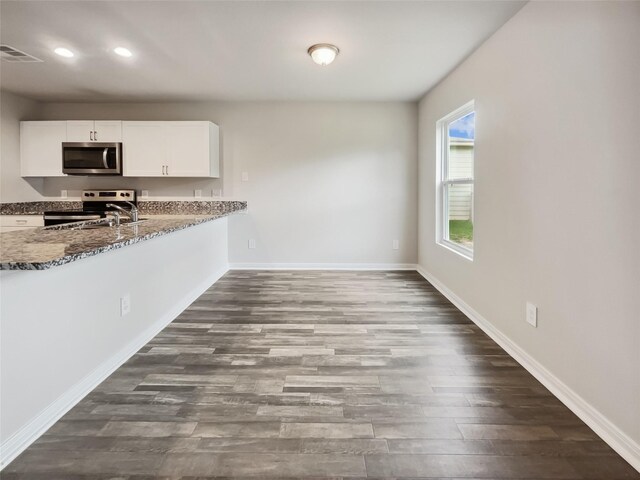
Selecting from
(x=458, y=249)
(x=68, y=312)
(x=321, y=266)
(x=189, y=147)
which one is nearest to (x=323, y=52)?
(x=458, y=249)

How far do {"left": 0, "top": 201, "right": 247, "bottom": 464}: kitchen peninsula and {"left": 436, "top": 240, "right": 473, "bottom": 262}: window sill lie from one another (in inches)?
96.8

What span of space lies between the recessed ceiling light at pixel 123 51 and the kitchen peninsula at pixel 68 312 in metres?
1.55

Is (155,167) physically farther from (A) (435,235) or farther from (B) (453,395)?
(B) (453,395)

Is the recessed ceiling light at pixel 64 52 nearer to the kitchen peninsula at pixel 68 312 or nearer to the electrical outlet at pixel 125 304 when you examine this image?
the kitchen peninsula at pixel 68 312

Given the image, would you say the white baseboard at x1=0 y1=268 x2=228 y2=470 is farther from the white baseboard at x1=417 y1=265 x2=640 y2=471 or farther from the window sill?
the window sill

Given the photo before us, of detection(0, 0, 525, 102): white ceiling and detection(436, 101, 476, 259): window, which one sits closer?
detection(0, 0, 525, 102): white ceiling

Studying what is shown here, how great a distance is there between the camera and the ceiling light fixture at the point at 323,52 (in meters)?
3.15

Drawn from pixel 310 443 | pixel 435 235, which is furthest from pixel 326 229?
pixel 310 443

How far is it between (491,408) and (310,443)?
3.03ft

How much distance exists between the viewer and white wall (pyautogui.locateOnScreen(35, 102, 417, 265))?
5273 millimetres

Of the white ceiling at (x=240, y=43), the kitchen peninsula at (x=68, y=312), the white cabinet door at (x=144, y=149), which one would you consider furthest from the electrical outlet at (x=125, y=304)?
the white cabinet door at (x=144, y=149)

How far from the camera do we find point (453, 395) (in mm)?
2078

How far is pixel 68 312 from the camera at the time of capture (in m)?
1.95

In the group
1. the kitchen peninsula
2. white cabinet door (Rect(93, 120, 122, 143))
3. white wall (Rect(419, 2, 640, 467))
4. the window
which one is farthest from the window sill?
white cabinet door (Rect(93, 120, 122, 143))
